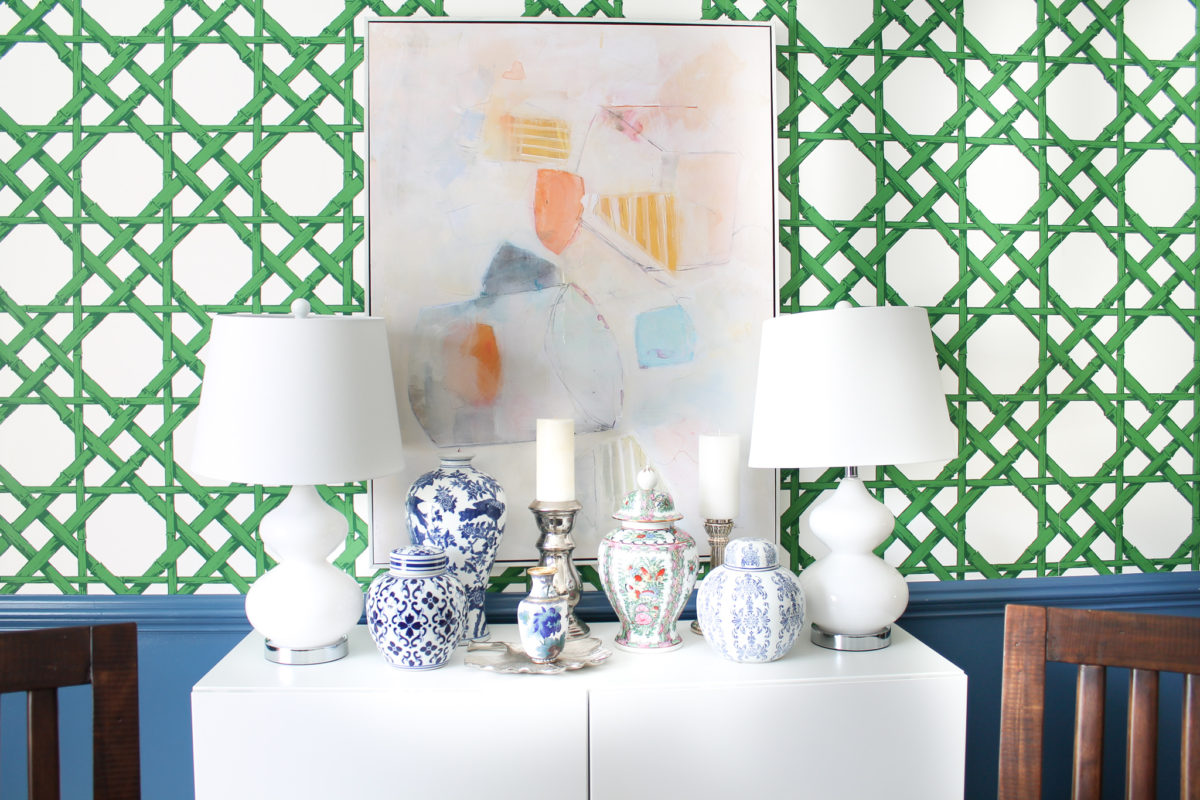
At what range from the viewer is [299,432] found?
124cm

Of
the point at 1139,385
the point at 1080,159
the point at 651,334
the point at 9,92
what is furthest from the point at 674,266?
the point at 9,92

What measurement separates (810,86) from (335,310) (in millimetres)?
982

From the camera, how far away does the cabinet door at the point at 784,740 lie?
1.25m

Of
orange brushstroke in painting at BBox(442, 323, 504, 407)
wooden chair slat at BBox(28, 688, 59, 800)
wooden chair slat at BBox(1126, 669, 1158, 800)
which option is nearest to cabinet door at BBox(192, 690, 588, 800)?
wooden chair slat at BBox(28, 688, 59, 800)

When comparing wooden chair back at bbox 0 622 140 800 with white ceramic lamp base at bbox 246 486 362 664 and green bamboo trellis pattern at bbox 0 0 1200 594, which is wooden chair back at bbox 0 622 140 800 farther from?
green bamboo trellis pattern at bbox 0 0 1200 594

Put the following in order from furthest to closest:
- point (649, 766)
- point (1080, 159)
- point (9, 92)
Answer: point (1080, 159) → point (9, 92) → point (649, 766)

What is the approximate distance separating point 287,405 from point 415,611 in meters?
0.36

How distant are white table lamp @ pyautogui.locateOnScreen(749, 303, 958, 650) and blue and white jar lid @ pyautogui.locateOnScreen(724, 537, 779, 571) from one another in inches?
5.0

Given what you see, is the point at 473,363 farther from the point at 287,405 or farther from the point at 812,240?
the point at 812,240

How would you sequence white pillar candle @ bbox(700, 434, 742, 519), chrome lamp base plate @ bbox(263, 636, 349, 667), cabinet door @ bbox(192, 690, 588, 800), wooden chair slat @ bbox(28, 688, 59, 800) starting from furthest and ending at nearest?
white pillar candle @ bbox(700, 434, 742, 519)
chrome lamp base plate @ bbox(263, 636, 349, 667)
cabinet door @ bbox(192, 690, 588, 800)
wooden chair slat @ bbox(28, 688, 59, 800)

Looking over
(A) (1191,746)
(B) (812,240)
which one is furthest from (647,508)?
(A) (1191,746)

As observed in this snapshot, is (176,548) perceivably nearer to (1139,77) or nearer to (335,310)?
(335,310)

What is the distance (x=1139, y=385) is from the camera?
170 centimetres

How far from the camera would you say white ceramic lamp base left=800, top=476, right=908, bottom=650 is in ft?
4.55
